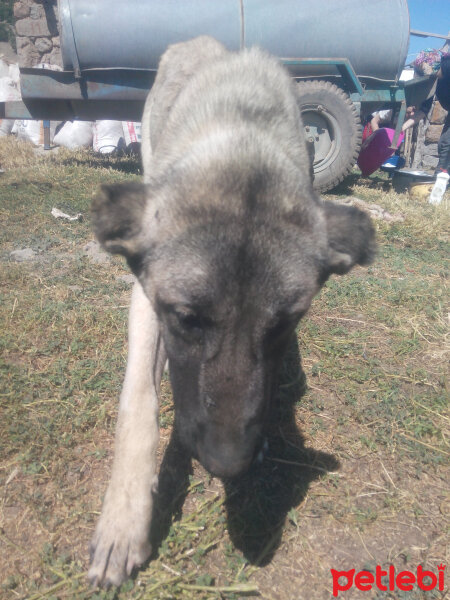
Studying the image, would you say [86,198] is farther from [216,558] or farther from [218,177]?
[216,558]

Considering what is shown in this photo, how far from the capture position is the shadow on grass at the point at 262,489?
2146mm

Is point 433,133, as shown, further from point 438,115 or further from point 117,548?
point 117,548

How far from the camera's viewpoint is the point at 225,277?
188 centimetres

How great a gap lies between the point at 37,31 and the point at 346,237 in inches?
523

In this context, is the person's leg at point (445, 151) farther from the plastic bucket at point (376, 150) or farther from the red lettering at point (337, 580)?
the red lettering at point (337, 580)

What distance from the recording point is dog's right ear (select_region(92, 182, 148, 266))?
87.0 inches

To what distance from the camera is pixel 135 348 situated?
2.57 m

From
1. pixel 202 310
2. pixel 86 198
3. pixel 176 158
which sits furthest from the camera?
pixel 86 198

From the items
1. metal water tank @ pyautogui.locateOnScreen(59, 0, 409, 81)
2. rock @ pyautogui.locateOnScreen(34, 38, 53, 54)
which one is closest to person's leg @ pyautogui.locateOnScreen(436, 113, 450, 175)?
metal water tank @ pyautogui.locateOnScreen(59, 0, 409, 81)

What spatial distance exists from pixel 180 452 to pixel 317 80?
797cm

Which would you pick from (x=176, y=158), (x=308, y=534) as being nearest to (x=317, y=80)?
(x=176, y=158)

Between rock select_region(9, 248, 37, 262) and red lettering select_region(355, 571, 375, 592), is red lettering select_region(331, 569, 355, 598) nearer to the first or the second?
red lettering select_region(355, 571, 375, 592)

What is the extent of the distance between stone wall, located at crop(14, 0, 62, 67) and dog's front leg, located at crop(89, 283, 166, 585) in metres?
12.6

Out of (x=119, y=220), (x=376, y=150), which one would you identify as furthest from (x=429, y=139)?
(x=119, y=220)
